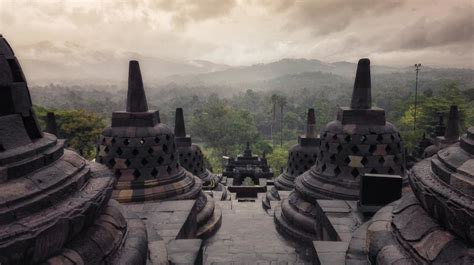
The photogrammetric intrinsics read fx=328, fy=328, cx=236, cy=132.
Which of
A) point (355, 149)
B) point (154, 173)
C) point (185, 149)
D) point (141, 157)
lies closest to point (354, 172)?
point (355, 149)

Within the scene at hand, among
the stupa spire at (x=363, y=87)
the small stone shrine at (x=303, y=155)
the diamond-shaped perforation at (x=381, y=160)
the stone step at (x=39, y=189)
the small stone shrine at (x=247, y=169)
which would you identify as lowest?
the small stone shrine at (x=247, y=169)

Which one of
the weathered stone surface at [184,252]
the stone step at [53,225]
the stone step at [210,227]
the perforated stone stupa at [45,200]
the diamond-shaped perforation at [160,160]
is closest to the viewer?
the stone step at [53,225]

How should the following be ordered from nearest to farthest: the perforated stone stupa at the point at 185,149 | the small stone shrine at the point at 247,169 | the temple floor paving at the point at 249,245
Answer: the temple floor paving at the point at 249,245 → the perforated stone stupa at the point at 185,149 → the small stone shrine at the point at 247,169

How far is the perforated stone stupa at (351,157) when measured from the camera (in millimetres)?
7828

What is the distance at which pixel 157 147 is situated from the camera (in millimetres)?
8352

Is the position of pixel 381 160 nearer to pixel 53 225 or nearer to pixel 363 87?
pixel 363 87

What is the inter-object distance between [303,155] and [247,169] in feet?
24.8

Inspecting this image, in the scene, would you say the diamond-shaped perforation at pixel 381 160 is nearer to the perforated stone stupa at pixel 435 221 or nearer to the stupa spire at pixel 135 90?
the perforated stone stupa at pixel 435 221

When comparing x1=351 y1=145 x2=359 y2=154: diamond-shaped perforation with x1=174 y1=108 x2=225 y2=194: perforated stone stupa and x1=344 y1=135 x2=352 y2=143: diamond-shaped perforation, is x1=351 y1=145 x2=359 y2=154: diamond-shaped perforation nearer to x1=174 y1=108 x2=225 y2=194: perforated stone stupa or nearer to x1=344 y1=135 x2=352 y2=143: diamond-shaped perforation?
x1=344 y1=135 x2=352 y2=143: diamond-shaped perforation

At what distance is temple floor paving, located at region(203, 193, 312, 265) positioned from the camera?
694 cm

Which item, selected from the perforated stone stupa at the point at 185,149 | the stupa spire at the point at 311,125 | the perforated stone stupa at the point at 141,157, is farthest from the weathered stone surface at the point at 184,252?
the stupa spire at the point at 311,125

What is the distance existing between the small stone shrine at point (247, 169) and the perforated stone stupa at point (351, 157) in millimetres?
11339

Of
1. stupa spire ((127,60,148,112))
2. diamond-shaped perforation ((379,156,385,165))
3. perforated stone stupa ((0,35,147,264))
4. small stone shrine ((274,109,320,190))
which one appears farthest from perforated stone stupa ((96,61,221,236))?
small stone shrine ((274,109,320,190))

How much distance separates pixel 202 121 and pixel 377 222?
1929 inches
